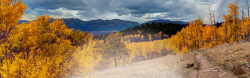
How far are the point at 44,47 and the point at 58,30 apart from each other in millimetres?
4222

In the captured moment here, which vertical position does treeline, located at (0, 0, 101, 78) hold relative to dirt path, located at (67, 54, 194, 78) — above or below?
above

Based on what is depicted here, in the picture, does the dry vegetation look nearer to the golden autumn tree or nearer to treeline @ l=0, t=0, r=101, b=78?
treeline @ l=0, t=0, r=101, b=78

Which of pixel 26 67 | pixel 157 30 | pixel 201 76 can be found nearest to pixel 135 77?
pixel 201 76

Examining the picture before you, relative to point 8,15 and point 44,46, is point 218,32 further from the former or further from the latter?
point 8,15

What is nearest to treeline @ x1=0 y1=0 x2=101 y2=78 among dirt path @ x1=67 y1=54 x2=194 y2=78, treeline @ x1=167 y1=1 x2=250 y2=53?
dirt path @ x1=67 y1=54 x2=194 y2=78

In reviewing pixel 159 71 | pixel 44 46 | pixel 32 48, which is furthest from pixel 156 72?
pixel 32 48

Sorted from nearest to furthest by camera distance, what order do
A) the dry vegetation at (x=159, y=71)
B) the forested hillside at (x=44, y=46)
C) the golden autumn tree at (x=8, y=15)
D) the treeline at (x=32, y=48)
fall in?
1. the golden autumn tree at (x=8, y=15)
2. the treeline at (x=32, y=48)
3. the forested hillside at (x=44, y=46)
4. the dry vegetation at (x=159, y=71)

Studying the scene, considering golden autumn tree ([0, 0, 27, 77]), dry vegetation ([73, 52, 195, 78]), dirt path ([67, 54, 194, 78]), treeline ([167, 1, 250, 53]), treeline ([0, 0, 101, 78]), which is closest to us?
golden autumn tree ([0, 0, 27, 77])

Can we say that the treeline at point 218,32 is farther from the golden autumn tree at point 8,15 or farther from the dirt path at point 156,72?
the golden autumn tree at point 8,15

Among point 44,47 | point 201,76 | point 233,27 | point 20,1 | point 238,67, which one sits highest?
point 20,1

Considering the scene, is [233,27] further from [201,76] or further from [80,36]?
[80,36]

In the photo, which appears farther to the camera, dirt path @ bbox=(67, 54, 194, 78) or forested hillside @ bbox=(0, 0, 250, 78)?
dirt path @ bbox=(67, 54, 194, 78)

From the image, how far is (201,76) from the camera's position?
1176 centimetres

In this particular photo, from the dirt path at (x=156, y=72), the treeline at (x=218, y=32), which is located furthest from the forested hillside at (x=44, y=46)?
the dirt path at (x=156, y=72)
